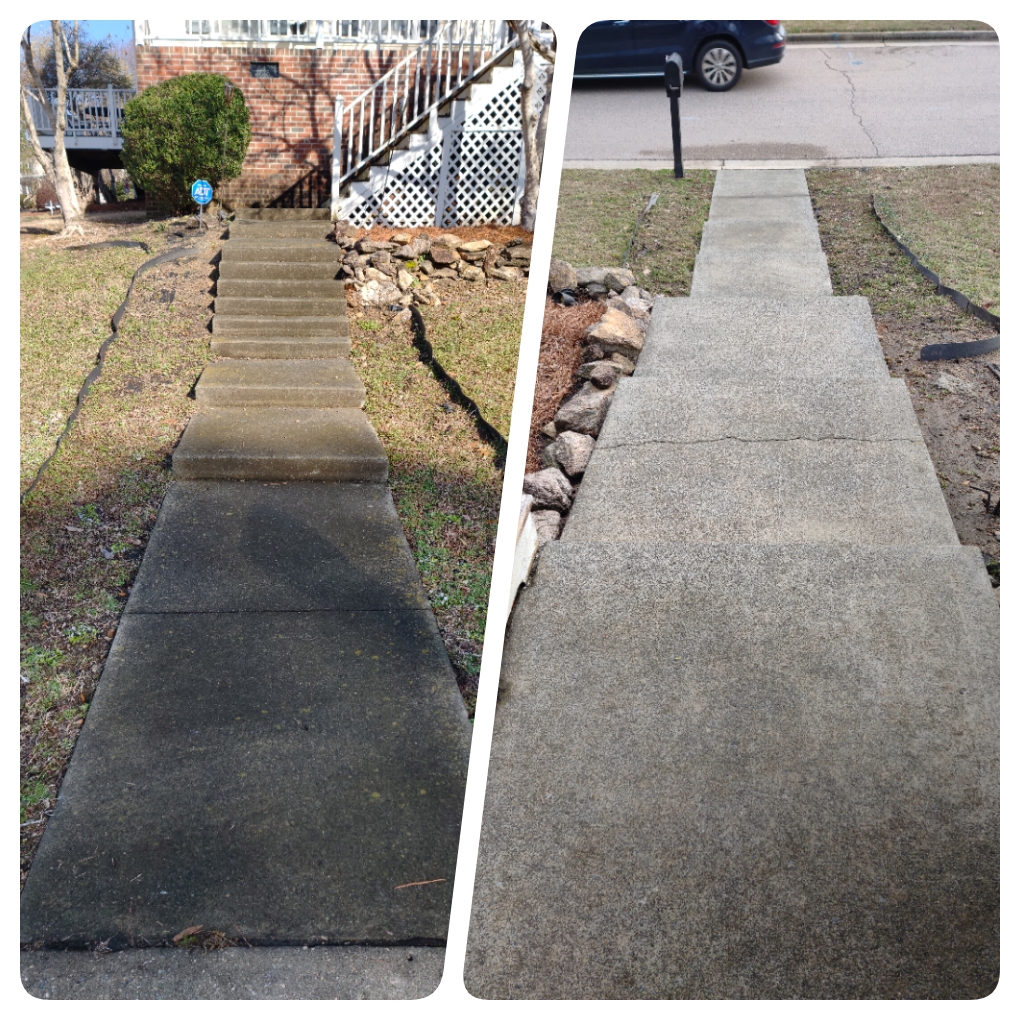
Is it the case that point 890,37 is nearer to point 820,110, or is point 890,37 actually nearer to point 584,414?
point 820,110

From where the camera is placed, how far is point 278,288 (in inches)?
86.0

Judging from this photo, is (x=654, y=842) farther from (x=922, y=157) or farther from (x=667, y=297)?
(x=667, y=297)

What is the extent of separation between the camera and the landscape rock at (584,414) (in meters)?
3.63

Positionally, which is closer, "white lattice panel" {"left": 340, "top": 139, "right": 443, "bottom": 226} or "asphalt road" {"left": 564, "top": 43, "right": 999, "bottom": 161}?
"asphalt road" {"left": 564, "top": 43, "right": 999, "bottom": 161}

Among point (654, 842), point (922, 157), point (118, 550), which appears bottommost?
point (654, 842)

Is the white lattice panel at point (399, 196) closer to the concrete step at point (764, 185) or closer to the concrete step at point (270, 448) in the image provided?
the concrete step at point (270, 448)

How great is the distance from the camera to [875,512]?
10.1ft

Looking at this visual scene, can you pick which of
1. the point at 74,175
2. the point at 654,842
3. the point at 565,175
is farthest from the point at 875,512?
the point at 74,175

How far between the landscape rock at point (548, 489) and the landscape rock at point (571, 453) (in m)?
0.09

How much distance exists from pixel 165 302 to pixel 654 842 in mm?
1687

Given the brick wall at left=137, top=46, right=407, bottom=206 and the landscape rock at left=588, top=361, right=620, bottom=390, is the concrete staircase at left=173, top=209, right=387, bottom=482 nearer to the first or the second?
the brick wall at left=137, top=46, right=407, bottom=206

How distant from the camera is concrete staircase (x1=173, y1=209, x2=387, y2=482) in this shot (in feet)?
6.88

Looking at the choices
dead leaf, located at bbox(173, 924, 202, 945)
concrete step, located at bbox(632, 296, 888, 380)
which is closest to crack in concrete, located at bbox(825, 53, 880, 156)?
concrete step, located at bbox(632, 296, 888, 380)

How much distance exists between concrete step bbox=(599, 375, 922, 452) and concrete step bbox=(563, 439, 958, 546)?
6cm
